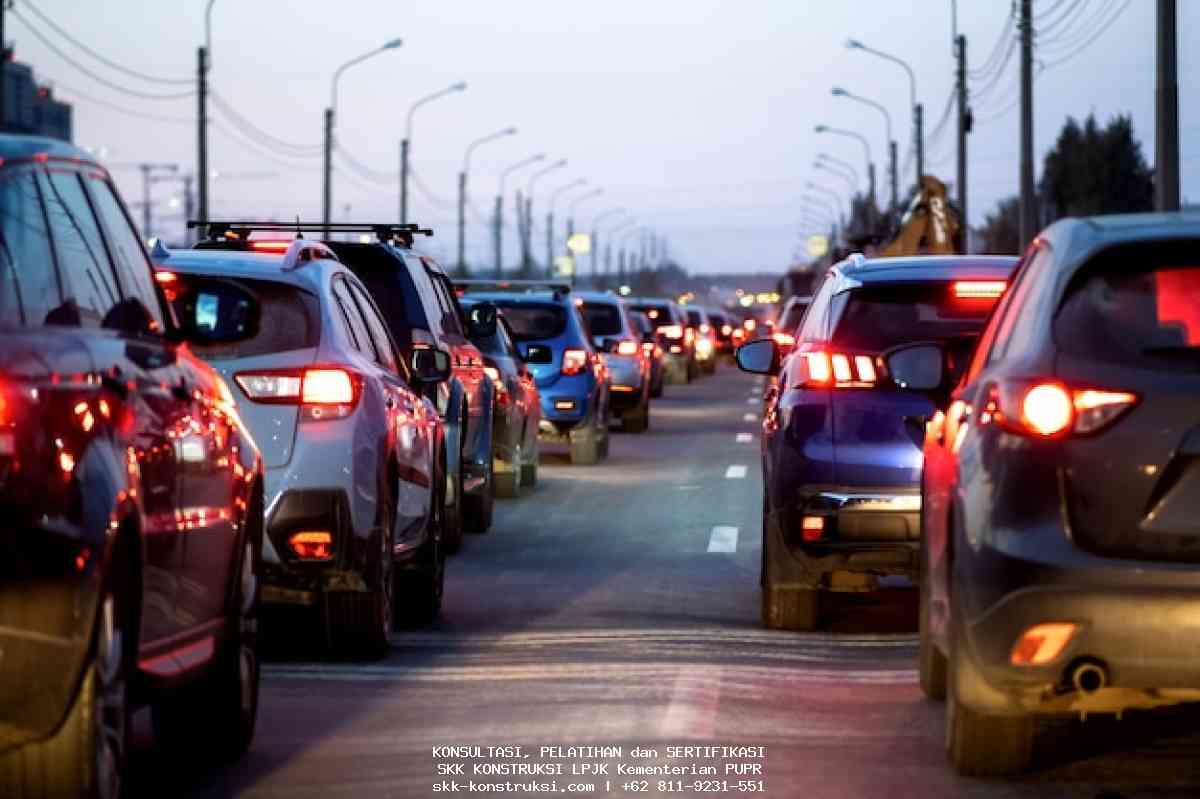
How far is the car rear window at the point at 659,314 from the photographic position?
5768 centimetres

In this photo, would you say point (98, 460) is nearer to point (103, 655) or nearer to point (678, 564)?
point (103, 655)

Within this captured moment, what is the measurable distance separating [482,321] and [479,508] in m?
1.51

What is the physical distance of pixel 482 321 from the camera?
1917 centimetres

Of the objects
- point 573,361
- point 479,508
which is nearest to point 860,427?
point 479,508

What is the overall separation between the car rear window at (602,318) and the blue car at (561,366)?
8407 millimetres

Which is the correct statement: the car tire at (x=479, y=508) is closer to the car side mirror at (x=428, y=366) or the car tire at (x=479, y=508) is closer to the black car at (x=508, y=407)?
the black car at (x=508, y=407)

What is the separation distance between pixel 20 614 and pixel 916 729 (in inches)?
162

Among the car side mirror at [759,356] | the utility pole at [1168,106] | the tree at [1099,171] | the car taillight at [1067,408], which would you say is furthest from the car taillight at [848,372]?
the tree at [1099,171]

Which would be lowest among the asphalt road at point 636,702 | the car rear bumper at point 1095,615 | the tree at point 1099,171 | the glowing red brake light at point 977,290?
the asphalt road at point 636,702

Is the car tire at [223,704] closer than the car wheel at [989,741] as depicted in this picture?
No

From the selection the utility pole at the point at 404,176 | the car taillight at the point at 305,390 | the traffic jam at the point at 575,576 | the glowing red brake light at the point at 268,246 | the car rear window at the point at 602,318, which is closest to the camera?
the traffic jam at the point at 575,576

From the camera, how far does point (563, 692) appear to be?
33.6 ft

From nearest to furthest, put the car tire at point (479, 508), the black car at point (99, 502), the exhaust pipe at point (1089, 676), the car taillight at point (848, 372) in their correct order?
the black car at point (99, 502)
the exhaust pipe at point (1089, 676)
the car taillight at point (848, 372)
the car tire at point (479, 508)

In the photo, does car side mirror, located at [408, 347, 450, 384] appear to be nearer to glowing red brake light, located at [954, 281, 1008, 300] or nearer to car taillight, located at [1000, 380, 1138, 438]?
glowing red brake light, located at [954, 281, 1008, 300]
